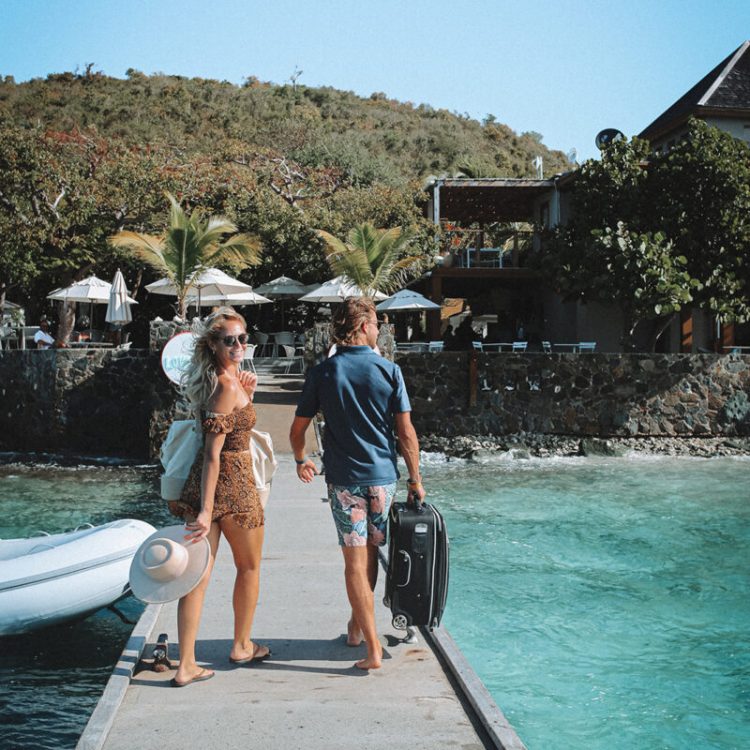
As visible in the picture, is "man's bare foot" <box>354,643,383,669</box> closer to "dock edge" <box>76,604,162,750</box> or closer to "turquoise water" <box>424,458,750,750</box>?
"dock edge" <box>76,604,162,750</box>

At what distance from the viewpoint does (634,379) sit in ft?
65.1

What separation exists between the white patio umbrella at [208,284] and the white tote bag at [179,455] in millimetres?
14453

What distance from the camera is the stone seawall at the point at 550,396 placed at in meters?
18.8

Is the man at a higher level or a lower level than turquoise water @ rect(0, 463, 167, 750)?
higher

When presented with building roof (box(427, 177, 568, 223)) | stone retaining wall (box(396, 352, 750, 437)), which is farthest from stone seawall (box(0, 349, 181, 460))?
building roof (box(427, 177, 568, 223))

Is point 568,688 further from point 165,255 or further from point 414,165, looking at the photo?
point 414,165

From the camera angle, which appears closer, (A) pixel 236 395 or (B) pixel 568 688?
(A) pixel 236 395

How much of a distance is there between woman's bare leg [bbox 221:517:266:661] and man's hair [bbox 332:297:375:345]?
1057 millimetres

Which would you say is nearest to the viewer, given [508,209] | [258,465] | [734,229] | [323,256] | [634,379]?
[258,465]

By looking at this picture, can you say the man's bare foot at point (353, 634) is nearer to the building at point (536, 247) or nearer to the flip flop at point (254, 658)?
the flip flop at point (254, 658)

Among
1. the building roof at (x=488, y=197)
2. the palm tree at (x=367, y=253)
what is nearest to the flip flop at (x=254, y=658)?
the palm tree at (x=367, y=253)

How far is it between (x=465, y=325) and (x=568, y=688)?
2150cm

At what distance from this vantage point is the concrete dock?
3791mm

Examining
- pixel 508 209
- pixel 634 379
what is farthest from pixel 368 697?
pixel 508 209
